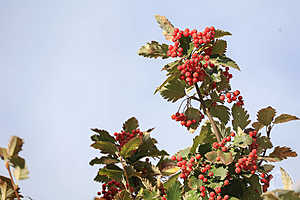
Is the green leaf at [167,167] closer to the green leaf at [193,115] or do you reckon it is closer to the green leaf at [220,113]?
the green leaf at [193,115]

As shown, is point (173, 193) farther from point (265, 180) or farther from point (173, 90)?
point (173, 90)

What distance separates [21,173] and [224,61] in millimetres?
1449

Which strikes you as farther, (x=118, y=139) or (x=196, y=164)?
(x=118, y=139)

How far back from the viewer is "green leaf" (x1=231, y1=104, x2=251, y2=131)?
2311mm

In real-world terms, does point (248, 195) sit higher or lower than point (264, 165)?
lower

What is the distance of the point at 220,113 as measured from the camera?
2.43 metres

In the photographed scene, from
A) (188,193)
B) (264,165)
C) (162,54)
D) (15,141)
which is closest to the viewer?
(15,141)

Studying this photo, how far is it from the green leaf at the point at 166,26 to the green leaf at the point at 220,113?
0.58 meters

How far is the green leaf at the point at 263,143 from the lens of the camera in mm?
2223

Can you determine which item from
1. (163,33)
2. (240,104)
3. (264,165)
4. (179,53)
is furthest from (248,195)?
(163,33)

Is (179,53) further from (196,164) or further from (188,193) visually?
(188,193)

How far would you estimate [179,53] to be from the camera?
91.2 inches

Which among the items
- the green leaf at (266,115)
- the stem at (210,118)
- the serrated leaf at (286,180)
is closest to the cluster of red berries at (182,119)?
the stem at (210,118)

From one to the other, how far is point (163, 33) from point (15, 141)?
1.39 metres
